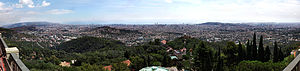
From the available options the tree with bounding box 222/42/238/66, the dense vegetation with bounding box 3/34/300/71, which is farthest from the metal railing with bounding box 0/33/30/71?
the tree with bounding box 222/42/238/66

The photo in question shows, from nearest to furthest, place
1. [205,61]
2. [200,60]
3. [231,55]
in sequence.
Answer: [205,61]
[200,60]
[231,55]

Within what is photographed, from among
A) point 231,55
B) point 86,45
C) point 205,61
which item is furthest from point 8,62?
point 86,45

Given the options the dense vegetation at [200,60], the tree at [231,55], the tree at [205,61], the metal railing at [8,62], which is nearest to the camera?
the metal railing at [8,62]

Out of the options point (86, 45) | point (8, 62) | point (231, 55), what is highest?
point (8, 62)

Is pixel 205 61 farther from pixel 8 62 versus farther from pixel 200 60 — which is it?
pixel 8 62

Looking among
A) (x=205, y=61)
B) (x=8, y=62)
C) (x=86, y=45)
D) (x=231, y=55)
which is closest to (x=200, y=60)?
(x=205, y=61)

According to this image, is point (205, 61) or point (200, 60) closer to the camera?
point (205, 61)

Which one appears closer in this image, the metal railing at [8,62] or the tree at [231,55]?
the metal railing at [8,62]

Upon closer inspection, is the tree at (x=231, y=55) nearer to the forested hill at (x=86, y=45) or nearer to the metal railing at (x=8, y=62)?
the metal railing at (x=8, y=62)

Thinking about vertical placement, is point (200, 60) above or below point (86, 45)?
above

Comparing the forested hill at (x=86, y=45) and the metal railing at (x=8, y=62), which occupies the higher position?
the metal railing at (x=8, y=62)

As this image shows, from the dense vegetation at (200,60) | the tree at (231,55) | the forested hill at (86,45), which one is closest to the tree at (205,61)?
the dense vegetation at (200,60)

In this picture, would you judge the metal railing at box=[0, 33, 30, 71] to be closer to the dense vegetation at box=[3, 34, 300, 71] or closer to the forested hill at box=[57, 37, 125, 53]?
the dense vegetation at box=[3, 34, 300, 71]

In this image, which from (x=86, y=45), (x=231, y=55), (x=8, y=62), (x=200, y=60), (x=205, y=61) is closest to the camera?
(x=8, y=62)
